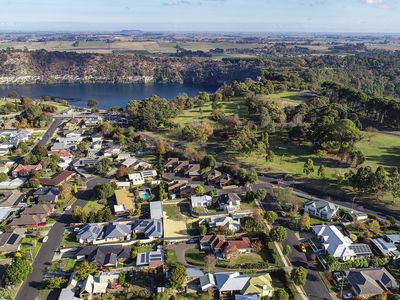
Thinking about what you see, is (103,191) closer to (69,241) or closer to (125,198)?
(125,198)

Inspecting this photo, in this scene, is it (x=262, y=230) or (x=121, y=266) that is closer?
(x=121, y=266)

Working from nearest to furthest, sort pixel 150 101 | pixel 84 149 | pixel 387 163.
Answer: pixel 387 163 → pixel 84 149 → pixel 150 101

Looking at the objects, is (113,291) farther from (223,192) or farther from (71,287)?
(223,192)

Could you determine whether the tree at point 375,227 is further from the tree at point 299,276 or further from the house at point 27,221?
the house at point 27,221

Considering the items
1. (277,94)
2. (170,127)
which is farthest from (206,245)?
(277,94)

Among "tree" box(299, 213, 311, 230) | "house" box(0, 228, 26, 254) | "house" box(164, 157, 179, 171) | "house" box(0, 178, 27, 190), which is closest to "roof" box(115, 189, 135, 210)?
"house" box(164, 157, 179, 171)

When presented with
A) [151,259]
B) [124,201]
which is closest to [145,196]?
[124,201]

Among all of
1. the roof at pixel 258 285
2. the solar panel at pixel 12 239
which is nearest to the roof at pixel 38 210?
the solar panel at pixel 12 239
